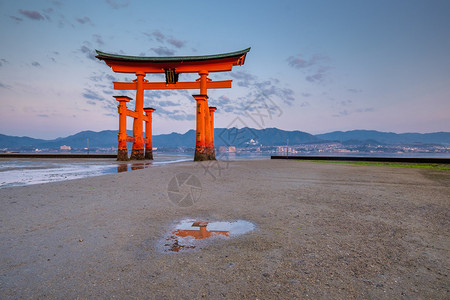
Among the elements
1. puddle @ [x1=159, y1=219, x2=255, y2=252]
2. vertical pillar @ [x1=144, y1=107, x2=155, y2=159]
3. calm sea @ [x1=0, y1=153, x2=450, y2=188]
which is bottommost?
calm sea @ [x1=0, y1=153, x2=450, y2=188]

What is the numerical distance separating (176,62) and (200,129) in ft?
21.4

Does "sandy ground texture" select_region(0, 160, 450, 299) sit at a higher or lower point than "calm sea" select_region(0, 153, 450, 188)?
higher

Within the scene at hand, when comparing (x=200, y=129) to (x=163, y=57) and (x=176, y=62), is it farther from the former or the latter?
(x=163, y=57)

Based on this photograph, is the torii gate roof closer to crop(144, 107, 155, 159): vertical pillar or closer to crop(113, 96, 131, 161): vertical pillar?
crop(113, 96, 131, 161): vertical pillar

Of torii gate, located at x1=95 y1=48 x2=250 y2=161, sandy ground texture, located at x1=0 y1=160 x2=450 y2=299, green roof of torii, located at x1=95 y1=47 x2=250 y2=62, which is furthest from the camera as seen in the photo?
green roof of torii, located at x1=95 y1=47 x2=250 y2=62

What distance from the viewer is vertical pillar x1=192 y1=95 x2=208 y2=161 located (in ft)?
54.4

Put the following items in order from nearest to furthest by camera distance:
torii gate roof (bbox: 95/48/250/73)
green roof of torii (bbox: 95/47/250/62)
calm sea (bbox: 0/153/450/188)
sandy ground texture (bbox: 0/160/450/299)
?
sandy ground texture (bbox: 0/160/450/299), calm sea (bbox: 0/153/450/188), green roof of torii (bbox: 95/47/250/62), torii gate roof (bbox: 95/48/250/73)

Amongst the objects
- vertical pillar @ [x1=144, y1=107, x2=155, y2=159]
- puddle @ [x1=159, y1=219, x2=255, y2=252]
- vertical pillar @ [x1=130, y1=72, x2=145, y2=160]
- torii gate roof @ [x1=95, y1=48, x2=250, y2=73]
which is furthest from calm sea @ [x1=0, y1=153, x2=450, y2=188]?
torii gate roof @ [x1=95, y1=48, x2=250, y2=73]

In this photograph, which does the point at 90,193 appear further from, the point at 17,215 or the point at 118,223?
the point at 118,223

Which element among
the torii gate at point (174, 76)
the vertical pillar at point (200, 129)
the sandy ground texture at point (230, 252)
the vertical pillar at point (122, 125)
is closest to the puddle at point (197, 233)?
the sandy ground texture at point (230, 252)

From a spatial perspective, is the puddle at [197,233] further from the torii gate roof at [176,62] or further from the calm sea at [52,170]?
the torii gate roof at [176,62]

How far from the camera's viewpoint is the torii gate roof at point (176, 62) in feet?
56.9

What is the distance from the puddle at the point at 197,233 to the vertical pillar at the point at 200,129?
13708 mm

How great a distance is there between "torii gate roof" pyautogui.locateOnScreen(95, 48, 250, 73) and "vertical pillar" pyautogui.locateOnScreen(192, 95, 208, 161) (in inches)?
132
